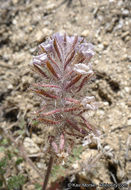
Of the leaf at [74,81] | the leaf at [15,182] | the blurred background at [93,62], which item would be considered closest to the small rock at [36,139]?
the blurred background at [93,62]

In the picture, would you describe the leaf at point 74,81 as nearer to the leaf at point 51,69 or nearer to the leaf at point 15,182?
the leaf at point 51,69

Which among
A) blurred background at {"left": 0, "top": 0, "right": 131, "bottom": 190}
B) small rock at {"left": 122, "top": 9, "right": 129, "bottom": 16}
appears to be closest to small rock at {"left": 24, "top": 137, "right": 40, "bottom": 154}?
blurred background at {"left": 0, "top": 0, "right": 131, "bottom": 190}

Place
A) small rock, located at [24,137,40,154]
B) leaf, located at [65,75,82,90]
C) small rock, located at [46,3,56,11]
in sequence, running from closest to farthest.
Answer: leaf, located at [65,75,82,90], small rock, located at [24,137,40,154], small rock, located at [46,3,56,11]

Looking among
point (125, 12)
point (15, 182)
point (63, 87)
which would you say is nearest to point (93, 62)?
point (125, 12)

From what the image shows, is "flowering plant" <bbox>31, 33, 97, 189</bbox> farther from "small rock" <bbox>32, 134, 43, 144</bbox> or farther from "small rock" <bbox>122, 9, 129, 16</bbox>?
"small rock" <bbox>122, 9, 129, 16</bbox>

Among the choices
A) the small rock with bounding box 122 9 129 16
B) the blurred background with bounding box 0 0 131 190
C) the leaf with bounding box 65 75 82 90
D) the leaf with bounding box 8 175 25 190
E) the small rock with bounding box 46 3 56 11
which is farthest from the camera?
the small rock with bounding box 46 3 56 11

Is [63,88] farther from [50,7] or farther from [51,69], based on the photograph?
[50,7]

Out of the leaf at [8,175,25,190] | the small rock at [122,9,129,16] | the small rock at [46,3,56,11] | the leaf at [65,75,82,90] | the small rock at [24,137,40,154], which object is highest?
the small rock at [46,3,56,11]
